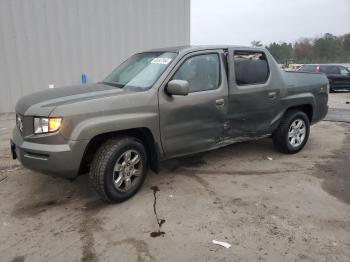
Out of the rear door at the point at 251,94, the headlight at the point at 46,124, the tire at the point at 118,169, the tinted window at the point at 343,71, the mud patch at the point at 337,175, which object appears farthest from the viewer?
the tinted window at the point at 343,71

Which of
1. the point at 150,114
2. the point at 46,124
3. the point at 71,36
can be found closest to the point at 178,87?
the point at 150,114

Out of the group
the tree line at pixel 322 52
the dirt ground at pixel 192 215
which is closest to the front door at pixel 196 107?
the dirt ground at pixel 192 215

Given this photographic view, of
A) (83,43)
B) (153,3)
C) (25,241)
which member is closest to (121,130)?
(25,241)

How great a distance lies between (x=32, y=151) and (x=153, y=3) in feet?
30.3

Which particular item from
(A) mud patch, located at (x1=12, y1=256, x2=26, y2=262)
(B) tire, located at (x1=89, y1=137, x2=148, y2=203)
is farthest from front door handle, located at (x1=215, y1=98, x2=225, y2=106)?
(A) mud patch, located at (x1=12, y1=256, x2=26, y2=262)

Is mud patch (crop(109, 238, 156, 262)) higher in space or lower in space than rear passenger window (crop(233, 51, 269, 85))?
lower

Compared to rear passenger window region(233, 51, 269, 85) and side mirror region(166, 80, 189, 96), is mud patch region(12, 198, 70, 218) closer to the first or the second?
side mirror region(166, 80, 189, 96)

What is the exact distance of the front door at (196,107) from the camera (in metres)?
4.12

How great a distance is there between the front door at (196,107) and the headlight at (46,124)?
1.17m

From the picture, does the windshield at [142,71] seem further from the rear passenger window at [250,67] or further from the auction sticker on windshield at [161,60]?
the rear passenger window at [250,67]

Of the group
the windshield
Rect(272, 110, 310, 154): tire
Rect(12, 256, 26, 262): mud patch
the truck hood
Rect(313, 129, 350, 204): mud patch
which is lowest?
Rect(12, 256, 26, 262): mud patch

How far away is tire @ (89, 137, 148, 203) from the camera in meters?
3.66

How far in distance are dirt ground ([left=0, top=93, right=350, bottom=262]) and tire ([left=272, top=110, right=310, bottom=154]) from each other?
43cm

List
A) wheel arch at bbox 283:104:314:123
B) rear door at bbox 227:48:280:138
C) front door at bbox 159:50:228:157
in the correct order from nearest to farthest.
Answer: front door at bbox 159:50:228:157, rear door at bbox 227:48:280:138, wheel arch at bbox 283:104:314:123
